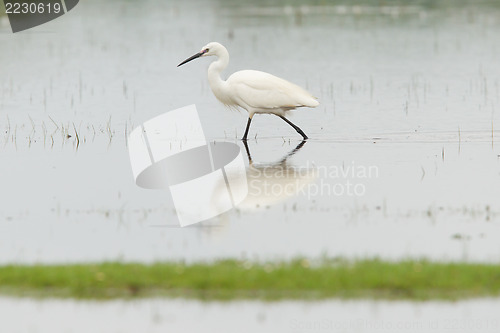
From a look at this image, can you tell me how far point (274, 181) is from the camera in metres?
14.5

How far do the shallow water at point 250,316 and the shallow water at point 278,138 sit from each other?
5.43 ft

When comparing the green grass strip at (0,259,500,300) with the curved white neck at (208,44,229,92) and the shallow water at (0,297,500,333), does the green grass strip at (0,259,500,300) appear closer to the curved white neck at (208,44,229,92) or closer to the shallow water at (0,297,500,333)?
the shallow water at (0,297,500,333)

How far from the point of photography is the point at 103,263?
9461 mm

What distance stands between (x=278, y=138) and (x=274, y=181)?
4151 mm

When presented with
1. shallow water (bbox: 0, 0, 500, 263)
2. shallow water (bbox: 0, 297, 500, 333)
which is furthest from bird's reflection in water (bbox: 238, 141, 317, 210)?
shallow water (bbox: 0, 297, 500, 333)

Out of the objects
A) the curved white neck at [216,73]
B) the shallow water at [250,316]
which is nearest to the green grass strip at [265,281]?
the shallow water at [250,316]

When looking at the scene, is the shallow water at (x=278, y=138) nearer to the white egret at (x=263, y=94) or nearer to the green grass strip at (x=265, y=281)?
the white egret at (x=263, y=94)

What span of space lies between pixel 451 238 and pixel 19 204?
5.27 meters

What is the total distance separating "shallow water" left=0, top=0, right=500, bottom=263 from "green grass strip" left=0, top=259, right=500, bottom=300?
1.02 metres

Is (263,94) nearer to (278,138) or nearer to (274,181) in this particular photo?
(278,138)

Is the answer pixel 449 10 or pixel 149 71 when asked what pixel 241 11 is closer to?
pixel 449 10

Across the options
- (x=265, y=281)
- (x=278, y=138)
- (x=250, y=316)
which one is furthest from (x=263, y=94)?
(x=250, y=316)

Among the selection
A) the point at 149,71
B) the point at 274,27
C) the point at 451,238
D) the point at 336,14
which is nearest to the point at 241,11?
the point at 336,14

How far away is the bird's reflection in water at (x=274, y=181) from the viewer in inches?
519
